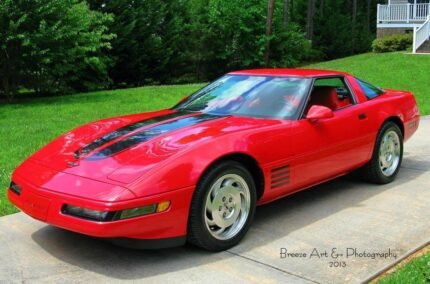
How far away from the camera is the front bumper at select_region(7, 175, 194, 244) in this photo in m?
3.60

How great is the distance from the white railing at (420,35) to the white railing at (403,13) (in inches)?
170

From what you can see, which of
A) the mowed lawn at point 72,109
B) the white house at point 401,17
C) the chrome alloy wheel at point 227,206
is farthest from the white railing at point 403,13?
the chrome alloy wheel at point 227,206

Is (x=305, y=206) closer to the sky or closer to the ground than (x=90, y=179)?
closer to the ground

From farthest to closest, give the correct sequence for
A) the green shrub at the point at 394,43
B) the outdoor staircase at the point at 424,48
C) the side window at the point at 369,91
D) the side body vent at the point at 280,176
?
the green shrub at the point at 394,43, the outdoor staircase at the point at 424,48, the side window at the point at 369,91, the side body vent at the point at 280,176

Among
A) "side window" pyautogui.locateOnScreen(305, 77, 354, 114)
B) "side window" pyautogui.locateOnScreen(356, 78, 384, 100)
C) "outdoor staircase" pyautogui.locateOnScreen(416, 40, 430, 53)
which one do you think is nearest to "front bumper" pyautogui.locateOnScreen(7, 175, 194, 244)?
"side window" pyautogui.locateOnScreen(305, 77, 354, 114)

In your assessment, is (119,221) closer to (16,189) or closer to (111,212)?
(111,212)

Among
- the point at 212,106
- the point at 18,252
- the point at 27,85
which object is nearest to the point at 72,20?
the point at 27,85

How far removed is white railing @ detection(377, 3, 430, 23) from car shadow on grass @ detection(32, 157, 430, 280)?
1057 inches

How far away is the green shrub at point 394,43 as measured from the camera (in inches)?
1062

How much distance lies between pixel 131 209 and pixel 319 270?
1397 millimetres

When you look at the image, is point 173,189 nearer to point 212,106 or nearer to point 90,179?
point 90,179

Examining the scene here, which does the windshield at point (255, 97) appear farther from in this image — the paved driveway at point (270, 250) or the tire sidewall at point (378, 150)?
the tire sidewall at point (378, 150)

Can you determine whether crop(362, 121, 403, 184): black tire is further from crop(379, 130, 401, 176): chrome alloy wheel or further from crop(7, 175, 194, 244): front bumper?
crop(7, 175, 194, 244): front bumper

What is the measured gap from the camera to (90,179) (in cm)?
385
